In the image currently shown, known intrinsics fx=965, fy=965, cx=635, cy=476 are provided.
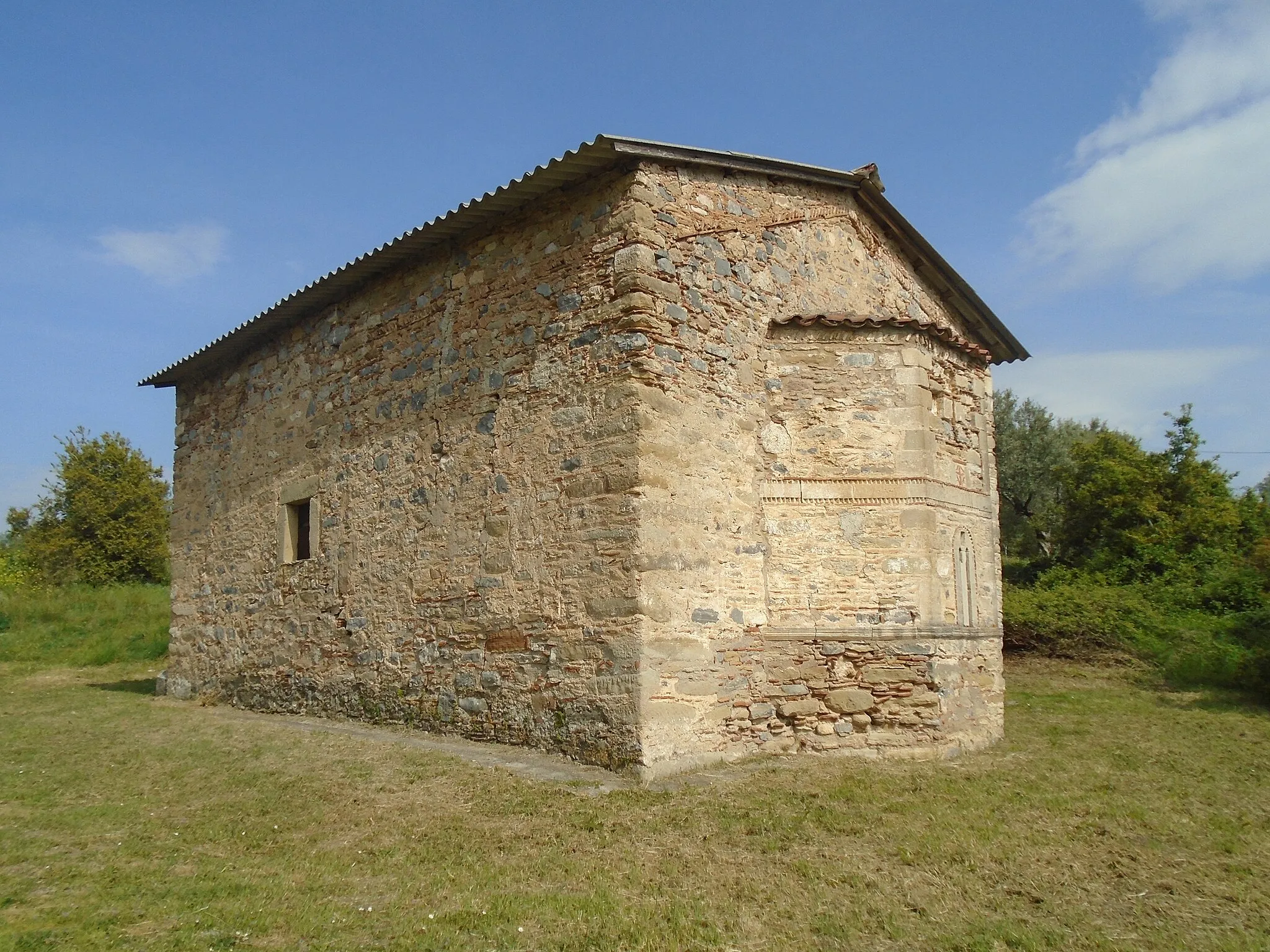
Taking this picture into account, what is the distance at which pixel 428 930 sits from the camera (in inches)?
Result: 173

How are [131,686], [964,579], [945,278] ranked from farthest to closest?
[131,686], [945,278], [964,579]

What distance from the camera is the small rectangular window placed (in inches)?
444

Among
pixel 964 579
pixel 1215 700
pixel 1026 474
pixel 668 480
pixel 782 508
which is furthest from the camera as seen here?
pixel 1026 474

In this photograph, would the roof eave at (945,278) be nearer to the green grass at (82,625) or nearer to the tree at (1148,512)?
the tree at (1148,512)

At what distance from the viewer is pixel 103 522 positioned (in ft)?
91.1

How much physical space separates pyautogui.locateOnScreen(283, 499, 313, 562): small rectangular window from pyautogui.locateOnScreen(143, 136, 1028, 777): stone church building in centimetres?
124

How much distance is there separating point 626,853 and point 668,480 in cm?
301

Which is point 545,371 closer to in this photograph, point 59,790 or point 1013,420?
point 59,790

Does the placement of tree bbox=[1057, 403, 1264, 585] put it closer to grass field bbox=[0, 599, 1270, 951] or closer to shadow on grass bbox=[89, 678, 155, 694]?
grass field bbox=[0, 599, 1270, 951]

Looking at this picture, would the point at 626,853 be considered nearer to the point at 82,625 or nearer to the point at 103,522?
the point at 82,625

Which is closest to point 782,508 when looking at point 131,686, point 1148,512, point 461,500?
point 461,500

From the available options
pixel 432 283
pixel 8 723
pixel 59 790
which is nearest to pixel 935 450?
pixel 432 283

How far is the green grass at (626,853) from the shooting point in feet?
14.6

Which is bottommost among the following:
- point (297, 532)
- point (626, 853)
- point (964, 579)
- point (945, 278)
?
point (626, 853)
